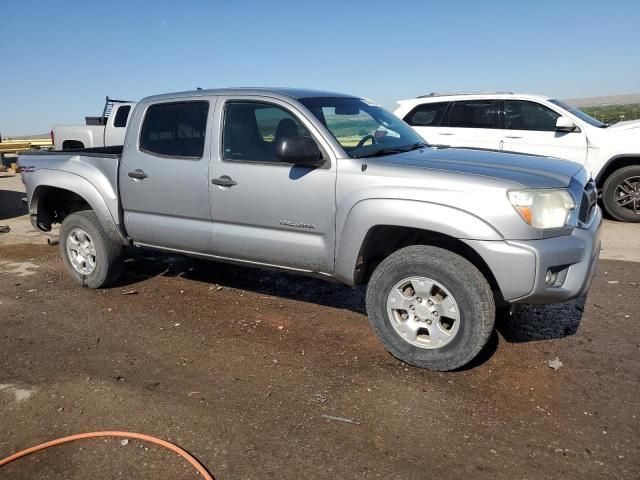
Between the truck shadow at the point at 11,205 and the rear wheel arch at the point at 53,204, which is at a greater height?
the rear wheel arch at the point at 53,204

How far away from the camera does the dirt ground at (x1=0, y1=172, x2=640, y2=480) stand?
269cm

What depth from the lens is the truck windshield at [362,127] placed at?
4062mm

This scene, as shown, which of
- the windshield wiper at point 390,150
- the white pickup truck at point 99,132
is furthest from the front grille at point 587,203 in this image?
the white pickup truck at point 99,132

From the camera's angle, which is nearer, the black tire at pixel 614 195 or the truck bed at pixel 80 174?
the truck bed at pixel 80 174

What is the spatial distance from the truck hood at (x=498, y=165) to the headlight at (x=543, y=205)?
50mm

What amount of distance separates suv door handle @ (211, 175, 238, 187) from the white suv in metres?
5.02

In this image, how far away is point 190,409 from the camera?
10.5 feet

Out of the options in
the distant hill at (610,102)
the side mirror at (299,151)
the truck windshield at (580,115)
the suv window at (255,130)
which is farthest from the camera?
the distant hill at (610,102)

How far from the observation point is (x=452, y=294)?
342 cm

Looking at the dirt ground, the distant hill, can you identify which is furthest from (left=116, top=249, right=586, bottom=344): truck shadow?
the distant hill

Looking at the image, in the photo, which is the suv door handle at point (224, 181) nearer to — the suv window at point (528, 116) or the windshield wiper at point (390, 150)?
the windshield wiper at point (390, 150)

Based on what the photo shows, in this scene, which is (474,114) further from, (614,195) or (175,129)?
(175,129)

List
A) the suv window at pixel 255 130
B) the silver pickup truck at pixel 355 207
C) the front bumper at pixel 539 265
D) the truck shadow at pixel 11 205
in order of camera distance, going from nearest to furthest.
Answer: the front bumper at pixel 539 265
the silver pickup truck at pixel 355 207
the suv window at pixel 255 130
the truck shadow at pixel 11 205

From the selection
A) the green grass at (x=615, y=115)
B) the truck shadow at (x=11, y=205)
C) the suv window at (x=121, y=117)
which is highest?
the suv window at (x=121, y=117)
